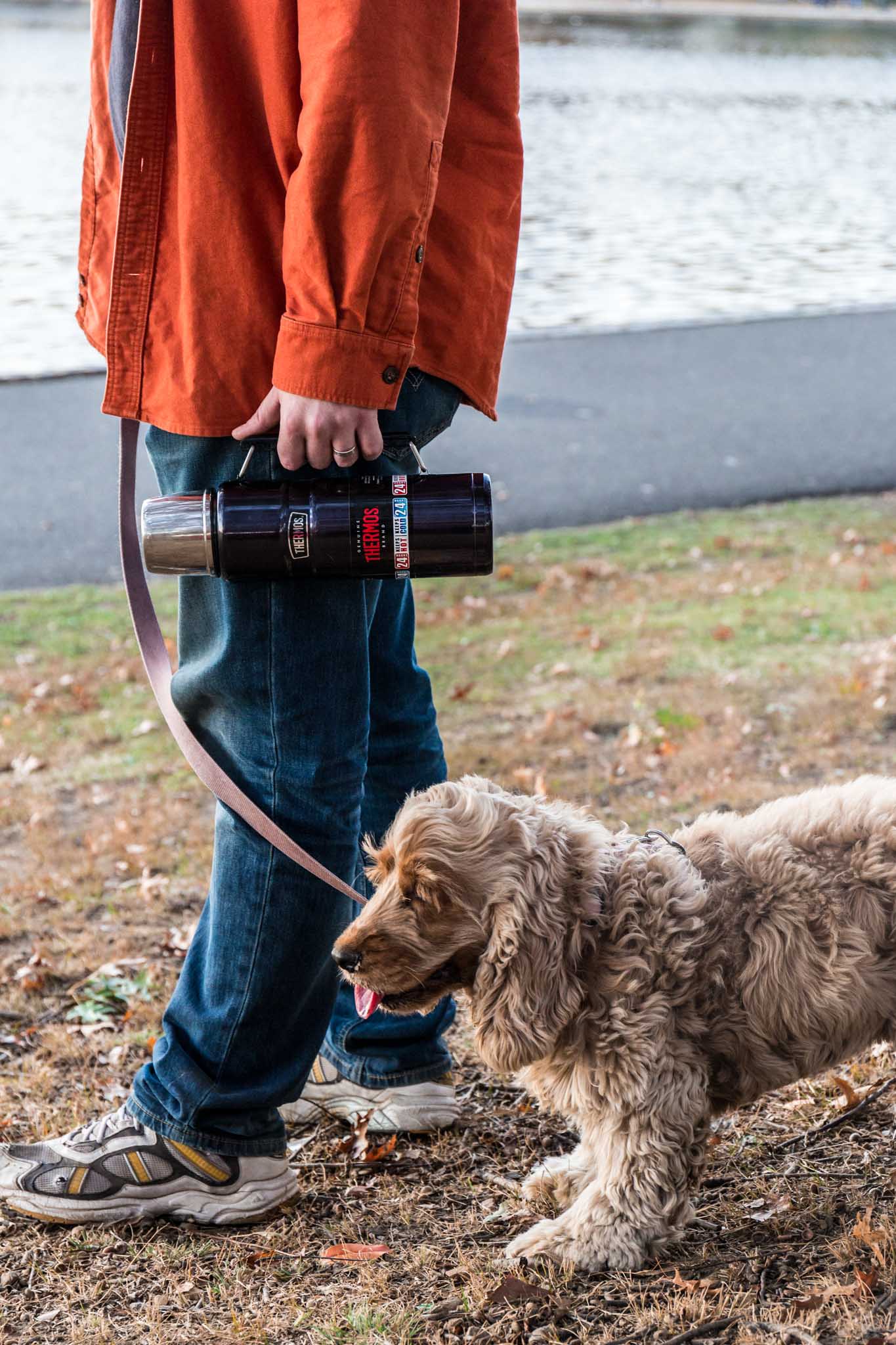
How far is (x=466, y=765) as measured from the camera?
5020 millimetres

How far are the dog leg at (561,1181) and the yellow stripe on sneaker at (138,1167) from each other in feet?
2.56

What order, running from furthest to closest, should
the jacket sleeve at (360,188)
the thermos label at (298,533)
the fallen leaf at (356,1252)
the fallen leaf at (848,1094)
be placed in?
the fallen leaf at (848,1094) → the fallen leaf at (356,1252) → the thermos label at (298,533) → the jacket sleeve at (360,188)

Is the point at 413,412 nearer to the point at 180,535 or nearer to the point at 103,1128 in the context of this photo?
the point at 180,535

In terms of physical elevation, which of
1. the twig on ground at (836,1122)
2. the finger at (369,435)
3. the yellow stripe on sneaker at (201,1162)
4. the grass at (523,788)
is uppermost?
the finger at (369,435)

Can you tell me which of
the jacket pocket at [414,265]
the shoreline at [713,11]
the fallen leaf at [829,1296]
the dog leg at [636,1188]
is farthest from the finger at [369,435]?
the shoreline at [713,11]

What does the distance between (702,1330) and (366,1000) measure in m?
0.82

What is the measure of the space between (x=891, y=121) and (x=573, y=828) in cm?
2677

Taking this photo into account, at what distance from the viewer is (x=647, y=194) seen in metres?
18.5

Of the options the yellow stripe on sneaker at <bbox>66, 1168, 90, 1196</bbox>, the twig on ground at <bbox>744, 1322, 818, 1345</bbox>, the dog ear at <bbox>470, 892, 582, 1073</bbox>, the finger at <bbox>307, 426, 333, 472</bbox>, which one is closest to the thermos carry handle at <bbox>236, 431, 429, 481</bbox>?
the finger at <bbox>307, 426, 333, 472</bbox>

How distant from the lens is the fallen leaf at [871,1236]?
2424 mm

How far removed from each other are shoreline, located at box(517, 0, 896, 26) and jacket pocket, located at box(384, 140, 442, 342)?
54047mm

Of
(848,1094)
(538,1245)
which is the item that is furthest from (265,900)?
(848,1094)

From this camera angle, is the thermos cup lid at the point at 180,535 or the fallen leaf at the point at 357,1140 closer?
the thermos cup lid at the point at 180,535

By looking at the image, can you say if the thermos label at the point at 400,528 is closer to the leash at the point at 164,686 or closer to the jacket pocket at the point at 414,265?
the jacket pocket at the point at 414,265
